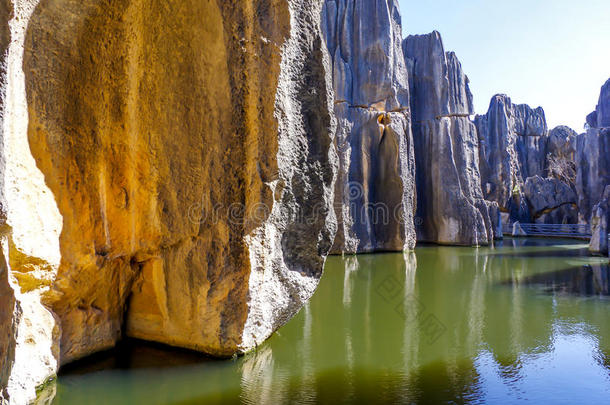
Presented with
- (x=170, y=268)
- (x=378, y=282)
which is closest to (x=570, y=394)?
(x=170, y=268)

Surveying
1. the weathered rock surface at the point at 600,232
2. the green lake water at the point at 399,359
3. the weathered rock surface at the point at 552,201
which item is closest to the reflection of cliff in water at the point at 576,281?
the green lake water at the point at 399,359

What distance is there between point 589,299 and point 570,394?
347 cm

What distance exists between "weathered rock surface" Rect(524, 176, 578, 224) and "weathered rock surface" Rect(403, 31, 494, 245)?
707 cm

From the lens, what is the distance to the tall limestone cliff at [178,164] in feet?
9.86

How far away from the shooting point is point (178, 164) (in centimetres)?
335

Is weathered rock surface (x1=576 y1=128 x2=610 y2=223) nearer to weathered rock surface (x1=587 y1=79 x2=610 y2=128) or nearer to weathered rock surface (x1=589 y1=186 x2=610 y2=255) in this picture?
weathered rock surface (x1=589 y1=186 x2=610 y2=255)

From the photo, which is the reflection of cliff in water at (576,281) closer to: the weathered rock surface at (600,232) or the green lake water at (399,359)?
the green lake water at (399,359)

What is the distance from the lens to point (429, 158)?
14891 millimetres

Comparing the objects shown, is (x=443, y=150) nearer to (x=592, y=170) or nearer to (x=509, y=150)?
(x=592, y=170)

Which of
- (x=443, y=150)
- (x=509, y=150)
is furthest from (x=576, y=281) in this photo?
(x=509, y=150)

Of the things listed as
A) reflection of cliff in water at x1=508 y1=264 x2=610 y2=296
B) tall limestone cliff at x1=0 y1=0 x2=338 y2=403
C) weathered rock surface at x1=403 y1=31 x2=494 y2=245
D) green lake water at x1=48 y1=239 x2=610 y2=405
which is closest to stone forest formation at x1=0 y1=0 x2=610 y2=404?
tall limestone cliff at x1=0 y1=0 x2=338 y2=403

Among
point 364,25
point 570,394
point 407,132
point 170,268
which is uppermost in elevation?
point 364,25

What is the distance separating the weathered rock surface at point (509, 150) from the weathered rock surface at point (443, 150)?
22.6ft

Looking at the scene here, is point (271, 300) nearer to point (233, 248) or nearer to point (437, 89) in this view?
point (233, 248)
